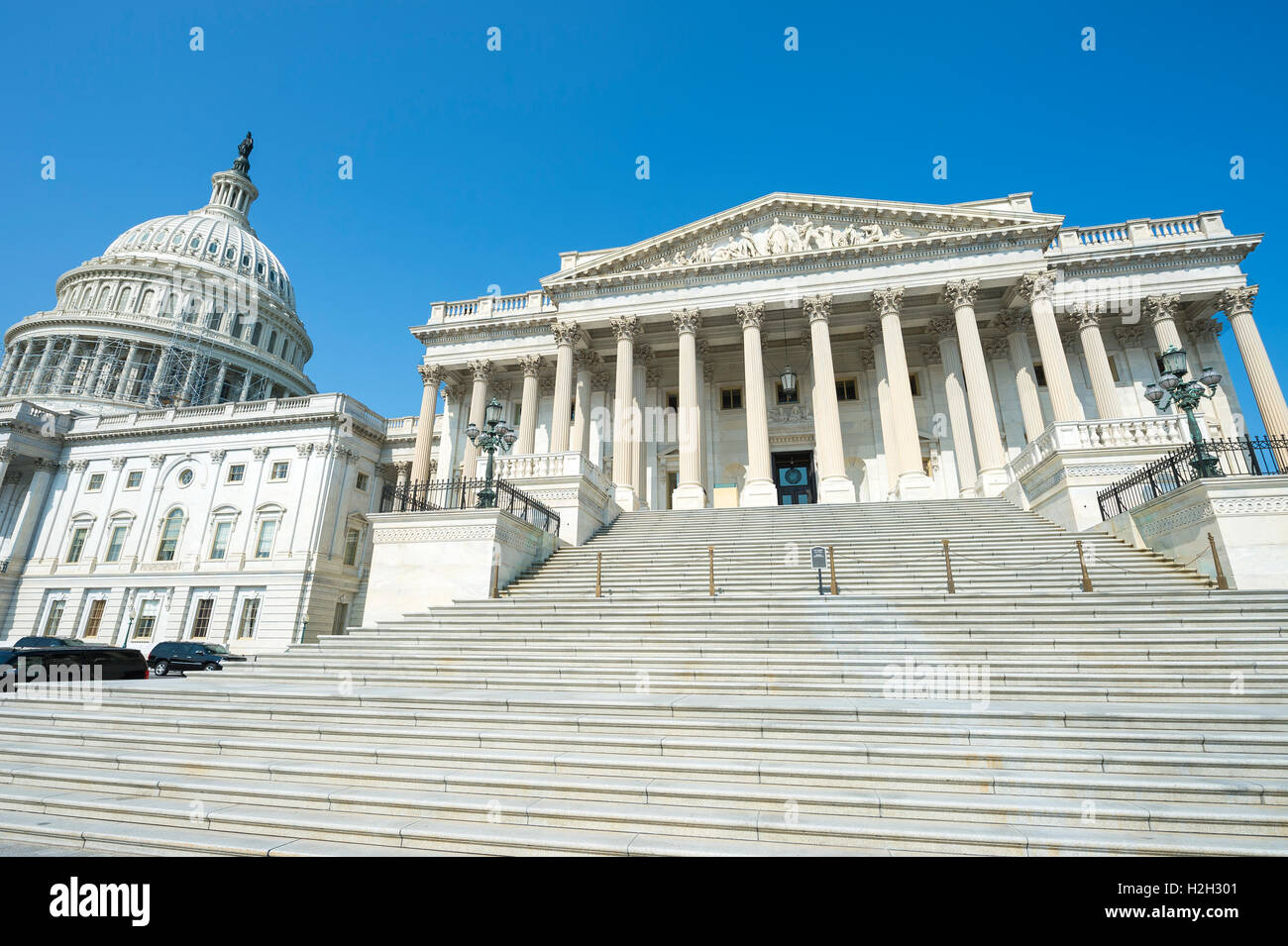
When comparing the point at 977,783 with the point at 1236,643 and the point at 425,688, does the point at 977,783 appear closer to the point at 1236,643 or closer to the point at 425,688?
the point at 1236,643

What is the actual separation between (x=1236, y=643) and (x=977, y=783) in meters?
6.48

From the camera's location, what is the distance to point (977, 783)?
5.79m

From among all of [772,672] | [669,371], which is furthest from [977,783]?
[669,371]

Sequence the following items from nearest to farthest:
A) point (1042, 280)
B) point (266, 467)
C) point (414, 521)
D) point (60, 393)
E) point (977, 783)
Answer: point (977, 783) < point (414, 521) < point (1042, 280) < point (266, 467) < point (60, 393)

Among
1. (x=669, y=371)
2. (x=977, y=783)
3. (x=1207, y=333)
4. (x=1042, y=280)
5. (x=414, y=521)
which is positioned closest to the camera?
(x=977, y=783)

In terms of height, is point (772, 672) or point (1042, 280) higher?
point (1042, 280)

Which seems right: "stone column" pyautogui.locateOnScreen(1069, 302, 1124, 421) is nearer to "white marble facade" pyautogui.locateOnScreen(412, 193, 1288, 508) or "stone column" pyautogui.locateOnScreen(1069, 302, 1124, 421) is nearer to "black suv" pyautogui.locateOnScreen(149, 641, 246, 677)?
"white marble facade" pyautogui.locateOnScreen(412, 193, 1288, 508)

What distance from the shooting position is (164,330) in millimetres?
63250

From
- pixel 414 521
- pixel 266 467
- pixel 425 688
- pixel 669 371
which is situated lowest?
pixel 425 688

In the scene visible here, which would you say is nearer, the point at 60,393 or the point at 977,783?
the point at 977,783

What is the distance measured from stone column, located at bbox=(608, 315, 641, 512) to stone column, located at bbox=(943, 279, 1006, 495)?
47.7 ft

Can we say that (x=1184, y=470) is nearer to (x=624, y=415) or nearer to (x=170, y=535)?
(x=624, y=415)

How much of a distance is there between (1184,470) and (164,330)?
8112 cm

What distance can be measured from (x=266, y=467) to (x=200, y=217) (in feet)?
199
